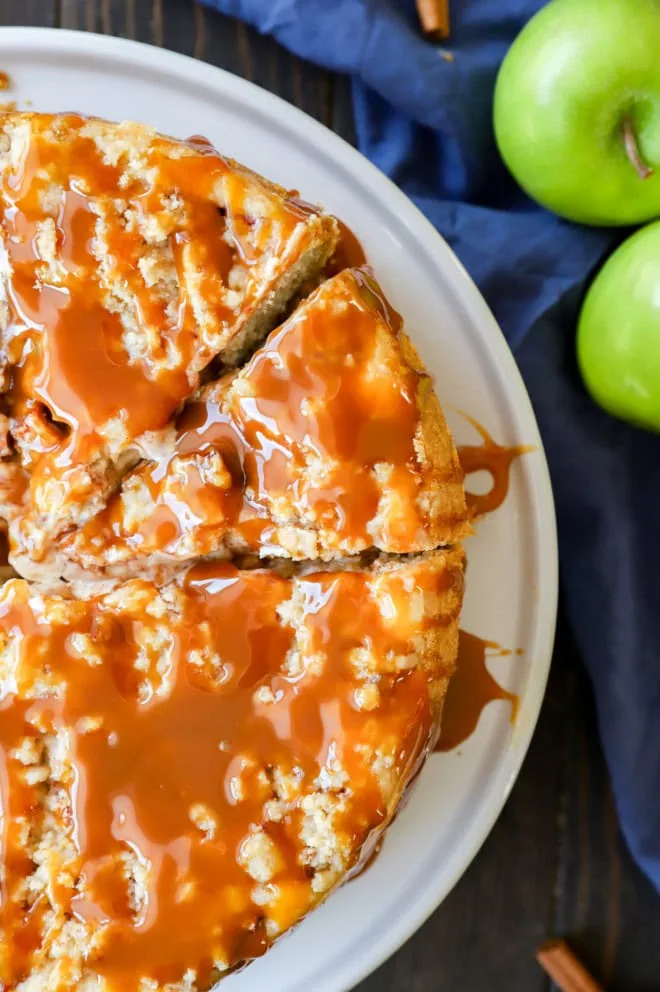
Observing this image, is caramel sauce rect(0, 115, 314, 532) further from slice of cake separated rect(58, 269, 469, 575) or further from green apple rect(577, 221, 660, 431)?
green apple rect(577, 221, 660, 431)

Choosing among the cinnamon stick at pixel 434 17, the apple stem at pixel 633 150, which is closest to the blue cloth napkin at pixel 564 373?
the cinnamon stick at pixel 434 17

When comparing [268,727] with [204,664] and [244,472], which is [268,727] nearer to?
[204,664]

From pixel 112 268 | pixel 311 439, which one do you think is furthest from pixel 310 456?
pixel 112 268

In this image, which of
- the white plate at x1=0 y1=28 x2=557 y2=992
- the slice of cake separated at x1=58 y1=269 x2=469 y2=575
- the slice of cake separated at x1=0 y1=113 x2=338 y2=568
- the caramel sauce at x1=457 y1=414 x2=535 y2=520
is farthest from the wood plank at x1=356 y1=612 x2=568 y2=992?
the slice of cake separated at x1=0 y1=113 x2=338 y2=568

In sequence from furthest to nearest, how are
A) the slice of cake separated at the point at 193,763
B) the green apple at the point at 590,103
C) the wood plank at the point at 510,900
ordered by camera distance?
the wood plank at the point at 510,900 < the green apple at the point at 590,103 < the slice of cake separated at the point at 193,763

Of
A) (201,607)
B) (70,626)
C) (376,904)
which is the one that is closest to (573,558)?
(376,904)

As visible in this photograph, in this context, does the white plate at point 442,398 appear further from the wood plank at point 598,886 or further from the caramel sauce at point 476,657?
the wood plank at point 598,886

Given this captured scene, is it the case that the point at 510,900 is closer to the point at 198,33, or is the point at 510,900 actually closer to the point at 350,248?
the point at 350,248
